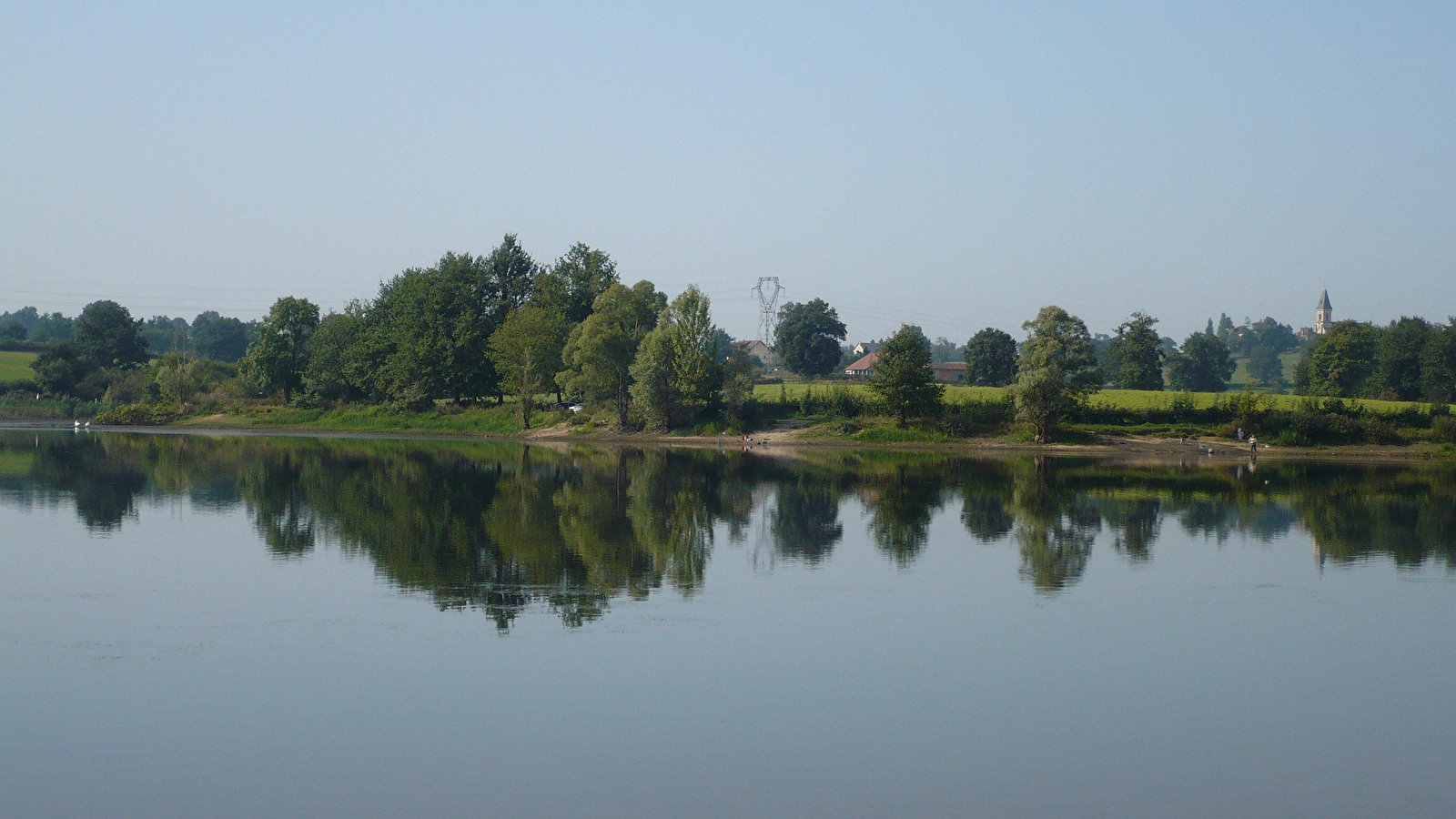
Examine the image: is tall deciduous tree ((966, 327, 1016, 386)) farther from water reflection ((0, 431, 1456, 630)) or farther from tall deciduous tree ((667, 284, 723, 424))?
water reflection ((0, 431, 1456, 630))

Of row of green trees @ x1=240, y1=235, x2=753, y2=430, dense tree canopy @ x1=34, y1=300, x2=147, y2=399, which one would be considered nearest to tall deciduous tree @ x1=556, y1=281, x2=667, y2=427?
row of green trees @ x1=240, y1=235, x2=753, y2=430

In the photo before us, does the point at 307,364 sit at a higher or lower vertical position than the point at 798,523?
higher

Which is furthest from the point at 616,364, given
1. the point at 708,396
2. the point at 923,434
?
the point at 923,434

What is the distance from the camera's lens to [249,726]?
40.7 ft

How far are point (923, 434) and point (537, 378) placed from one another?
2637 cm

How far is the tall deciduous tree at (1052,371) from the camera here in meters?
64.8

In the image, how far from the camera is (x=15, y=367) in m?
110

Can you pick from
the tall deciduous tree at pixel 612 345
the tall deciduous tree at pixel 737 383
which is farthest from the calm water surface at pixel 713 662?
the tall deciduous tree at pixel 612 345

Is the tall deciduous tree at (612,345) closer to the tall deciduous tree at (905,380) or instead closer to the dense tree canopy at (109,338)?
the tall deciduous tree at (905,380)

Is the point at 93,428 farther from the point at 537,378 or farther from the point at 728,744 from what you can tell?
the point at 728,744

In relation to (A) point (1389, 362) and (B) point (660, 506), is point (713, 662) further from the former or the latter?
(A) point (1389, 362)

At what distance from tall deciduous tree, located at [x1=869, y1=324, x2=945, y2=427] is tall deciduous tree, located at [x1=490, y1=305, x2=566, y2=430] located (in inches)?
872

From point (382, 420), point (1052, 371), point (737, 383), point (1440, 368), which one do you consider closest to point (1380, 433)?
point (1052, 371)

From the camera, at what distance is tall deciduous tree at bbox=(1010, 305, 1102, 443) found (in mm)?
64750
